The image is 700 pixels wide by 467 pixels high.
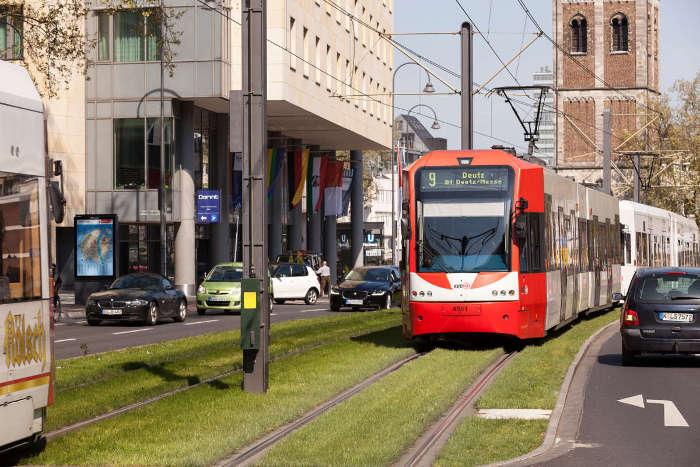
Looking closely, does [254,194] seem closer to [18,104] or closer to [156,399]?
[156,399]

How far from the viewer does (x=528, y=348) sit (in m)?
24.6

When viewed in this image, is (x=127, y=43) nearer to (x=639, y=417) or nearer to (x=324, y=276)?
(x=324, y=276)

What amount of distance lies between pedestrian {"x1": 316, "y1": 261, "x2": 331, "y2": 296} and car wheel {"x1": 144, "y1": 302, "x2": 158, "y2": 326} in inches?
969

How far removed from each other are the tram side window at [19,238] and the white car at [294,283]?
4044cm

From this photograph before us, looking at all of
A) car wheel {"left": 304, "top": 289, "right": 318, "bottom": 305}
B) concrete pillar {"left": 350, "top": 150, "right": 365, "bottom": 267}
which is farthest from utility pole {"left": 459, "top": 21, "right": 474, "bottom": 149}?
concrete pillar {"left": 350, "top": 150, "right": 365, "bottom": 267}

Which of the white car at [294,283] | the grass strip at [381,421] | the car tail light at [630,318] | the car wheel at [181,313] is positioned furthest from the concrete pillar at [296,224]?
the grass strip at [381,421]

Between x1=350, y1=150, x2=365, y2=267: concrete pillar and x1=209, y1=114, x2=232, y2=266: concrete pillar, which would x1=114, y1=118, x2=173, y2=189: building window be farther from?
x1=350, y1=150, x2=365, y2=267: concrete pillar

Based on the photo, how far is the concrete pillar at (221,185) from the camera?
2399 inches

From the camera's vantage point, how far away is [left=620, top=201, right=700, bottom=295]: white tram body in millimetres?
41781

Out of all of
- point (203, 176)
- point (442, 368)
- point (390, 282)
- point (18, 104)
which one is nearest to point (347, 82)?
point (203, 176)

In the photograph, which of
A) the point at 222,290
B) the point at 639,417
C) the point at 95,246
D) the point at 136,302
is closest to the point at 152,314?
the point at 136,302

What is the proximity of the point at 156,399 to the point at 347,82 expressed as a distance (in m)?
54.9

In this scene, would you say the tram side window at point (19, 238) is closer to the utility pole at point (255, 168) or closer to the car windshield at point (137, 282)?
the utility pole at point (255, 168)

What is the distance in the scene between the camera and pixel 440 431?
12945 millimetres
